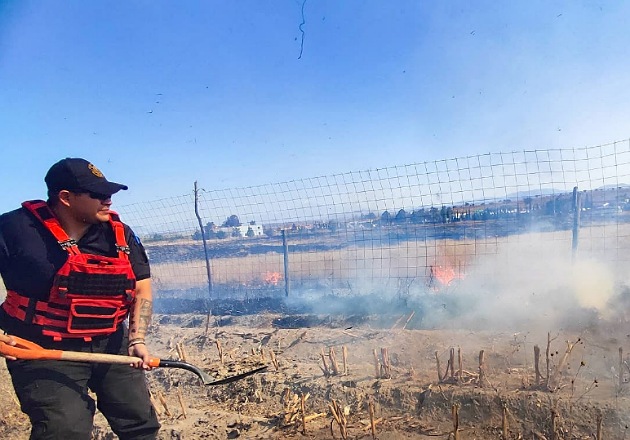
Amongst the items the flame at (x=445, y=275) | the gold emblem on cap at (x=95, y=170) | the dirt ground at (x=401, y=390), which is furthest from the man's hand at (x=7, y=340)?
the flame at (x=445, y=275)

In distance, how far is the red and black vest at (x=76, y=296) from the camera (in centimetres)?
275

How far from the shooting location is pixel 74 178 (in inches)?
112

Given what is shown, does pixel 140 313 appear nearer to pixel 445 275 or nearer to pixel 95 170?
pixel 95 170

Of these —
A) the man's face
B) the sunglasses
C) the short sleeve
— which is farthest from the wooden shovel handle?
the sunglasses

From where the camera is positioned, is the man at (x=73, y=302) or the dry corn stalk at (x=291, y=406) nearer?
the man at (x=73, y=302)

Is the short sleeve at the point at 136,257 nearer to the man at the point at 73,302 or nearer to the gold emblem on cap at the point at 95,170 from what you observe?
the man at the point at 73,302

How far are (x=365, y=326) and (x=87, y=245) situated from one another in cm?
576

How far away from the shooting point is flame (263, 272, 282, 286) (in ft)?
46.5

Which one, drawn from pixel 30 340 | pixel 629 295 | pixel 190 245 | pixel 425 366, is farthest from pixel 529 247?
pixel 190 245

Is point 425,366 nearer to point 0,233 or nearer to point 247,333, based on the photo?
point 247,333

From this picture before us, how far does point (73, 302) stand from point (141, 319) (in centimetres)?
56

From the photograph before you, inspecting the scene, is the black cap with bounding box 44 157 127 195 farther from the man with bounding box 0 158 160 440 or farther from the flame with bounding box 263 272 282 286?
the flame with bounding box 263 272 282 286

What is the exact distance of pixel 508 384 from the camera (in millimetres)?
4641

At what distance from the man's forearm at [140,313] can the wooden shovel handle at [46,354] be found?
0.85 ft
